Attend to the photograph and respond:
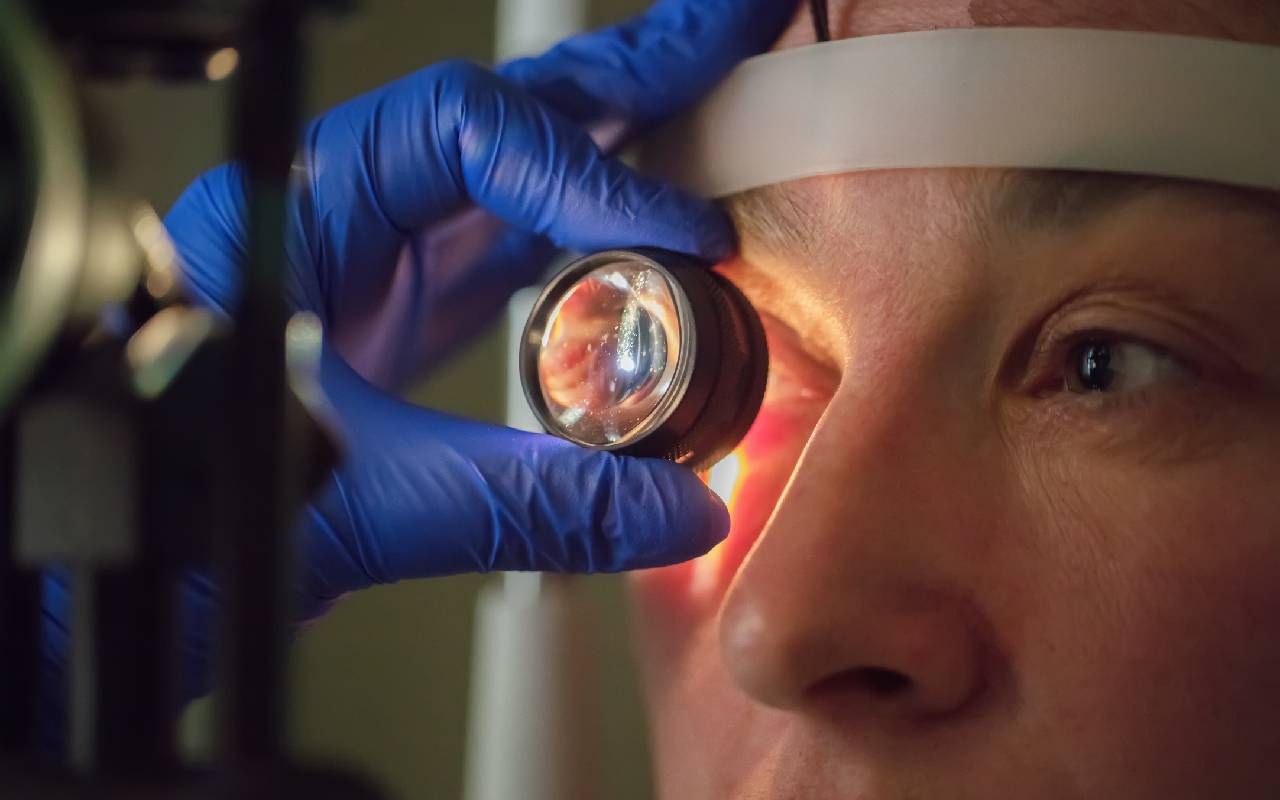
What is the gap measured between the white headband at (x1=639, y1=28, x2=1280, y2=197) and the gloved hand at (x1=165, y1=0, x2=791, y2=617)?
0.15 m

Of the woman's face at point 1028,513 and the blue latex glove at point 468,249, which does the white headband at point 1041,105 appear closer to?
the woman's face at point 1028,513

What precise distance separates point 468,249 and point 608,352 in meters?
0.32

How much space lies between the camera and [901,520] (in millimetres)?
878

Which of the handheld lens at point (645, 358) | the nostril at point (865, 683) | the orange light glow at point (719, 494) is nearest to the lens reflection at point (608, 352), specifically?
the handheld lens at point (645, 358)

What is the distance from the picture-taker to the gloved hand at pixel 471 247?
1033 millimetres

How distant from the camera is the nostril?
2.83 ft

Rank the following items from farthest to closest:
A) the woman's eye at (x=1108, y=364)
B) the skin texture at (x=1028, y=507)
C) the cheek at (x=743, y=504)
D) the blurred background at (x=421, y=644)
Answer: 1. the blurred background at (x=421, y=644)
2. the cheek at (x=743, y=504)
3. the woman's eye at (x=1108, y=364)
4. the skin texture at (x=1028, y=507)

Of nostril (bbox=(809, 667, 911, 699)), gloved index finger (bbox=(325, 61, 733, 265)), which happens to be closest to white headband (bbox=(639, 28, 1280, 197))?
gloved index finger (bbox=(325, 61, 733, 265))

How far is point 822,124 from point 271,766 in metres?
0.71

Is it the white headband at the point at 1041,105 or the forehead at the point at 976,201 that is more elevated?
the white headband at the point at 1041,105

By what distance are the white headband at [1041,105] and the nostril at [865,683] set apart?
37cm

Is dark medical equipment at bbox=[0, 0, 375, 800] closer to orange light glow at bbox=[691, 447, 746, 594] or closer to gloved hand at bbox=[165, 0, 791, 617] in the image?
gloved hand at bbox=[165, 0, 791, 617]

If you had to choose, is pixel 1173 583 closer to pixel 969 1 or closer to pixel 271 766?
pixel 969 1

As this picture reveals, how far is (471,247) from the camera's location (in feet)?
4.34
